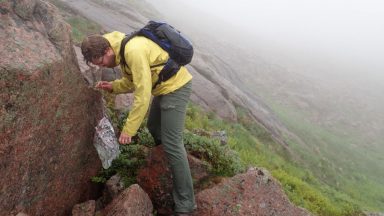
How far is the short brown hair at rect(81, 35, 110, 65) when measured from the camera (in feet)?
23.2

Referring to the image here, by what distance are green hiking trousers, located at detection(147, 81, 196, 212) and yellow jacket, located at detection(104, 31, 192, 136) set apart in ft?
0.62

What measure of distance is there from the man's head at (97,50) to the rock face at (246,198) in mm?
3088

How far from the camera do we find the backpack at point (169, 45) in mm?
7414

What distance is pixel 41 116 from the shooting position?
673 centimetres

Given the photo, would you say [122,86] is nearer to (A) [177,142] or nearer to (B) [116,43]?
(B) [116,43]

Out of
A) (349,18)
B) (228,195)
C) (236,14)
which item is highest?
(228,195)

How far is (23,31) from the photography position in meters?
6.94

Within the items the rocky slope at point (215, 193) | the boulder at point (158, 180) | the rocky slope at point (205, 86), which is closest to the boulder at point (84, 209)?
the rocky slope at point (215, 193)

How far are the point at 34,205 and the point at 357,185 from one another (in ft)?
70.3

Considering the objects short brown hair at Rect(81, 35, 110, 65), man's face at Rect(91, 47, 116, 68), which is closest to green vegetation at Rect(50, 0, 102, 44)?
man's face at Rect(91, 47, 116, 68)

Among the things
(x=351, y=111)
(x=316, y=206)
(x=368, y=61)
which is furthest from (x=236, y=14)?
(x=316, y=206)

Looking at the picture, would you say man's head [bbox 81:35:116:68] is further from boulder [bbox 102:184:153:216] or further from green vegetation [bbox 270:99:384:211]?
green vegetation [bbox 270:99:384:211]

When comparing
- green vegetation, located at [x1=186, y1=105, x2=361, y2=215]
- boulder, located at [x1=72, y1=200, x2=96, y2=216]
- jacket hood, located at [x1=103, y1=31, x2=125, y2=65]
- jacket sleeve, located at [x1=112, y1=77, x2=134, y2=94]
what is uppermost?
jacket hood, located at [x1=103, y1=31, x2=125, y2=65]

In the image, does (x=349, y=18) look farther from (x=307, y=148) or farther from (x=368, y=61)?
(x=307, y=148)
